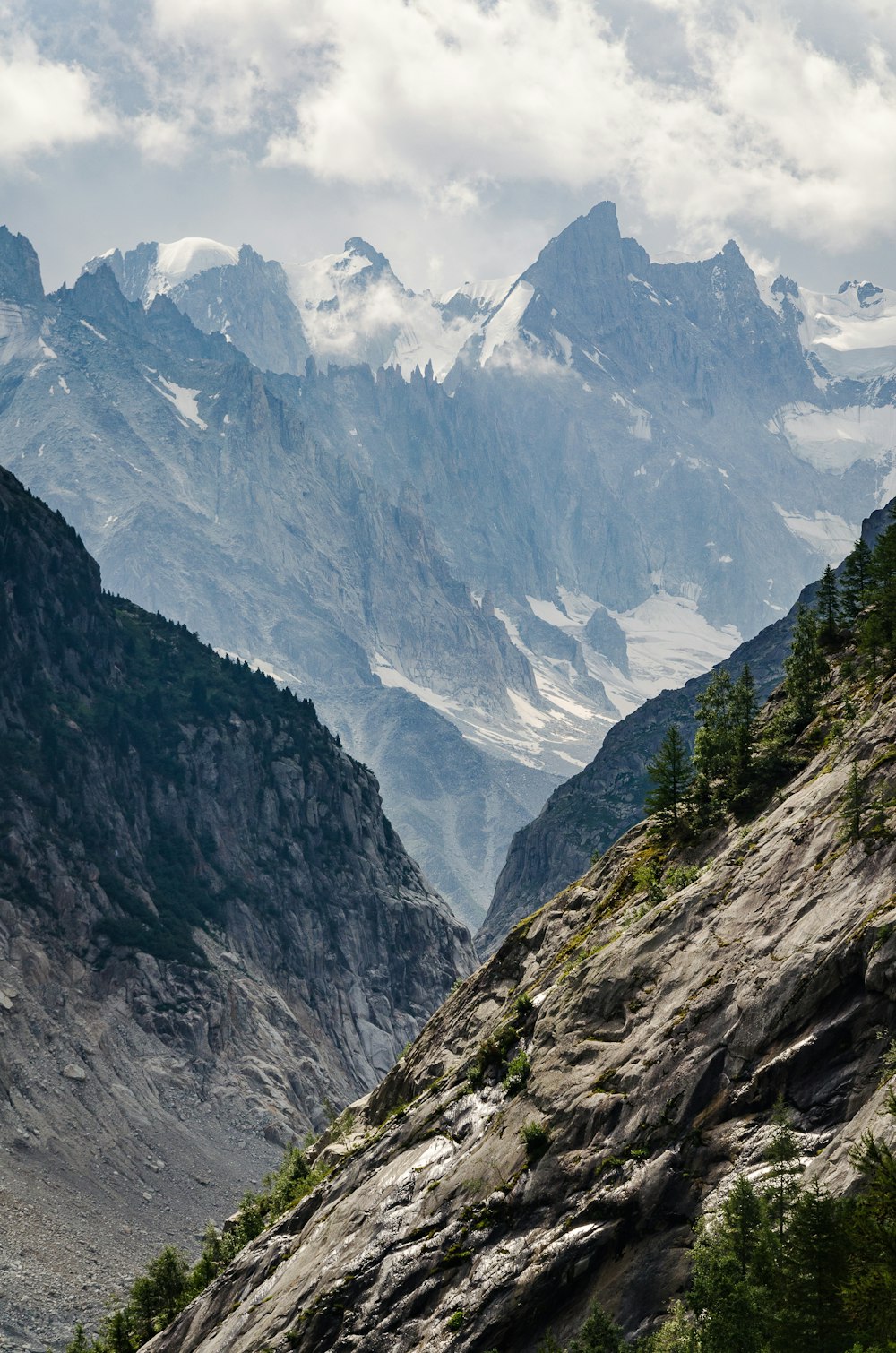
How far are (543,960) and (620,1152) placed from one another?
64.9 feet

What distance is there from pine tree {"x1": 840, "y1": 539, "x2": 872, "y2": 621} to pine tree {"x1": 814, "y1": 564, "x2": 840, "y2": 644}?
0.49 meters

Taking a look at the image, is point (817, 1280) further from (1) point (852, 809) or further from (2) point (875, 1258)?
(1) point (852, 809)

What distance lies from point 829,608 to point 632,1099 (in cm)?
3447

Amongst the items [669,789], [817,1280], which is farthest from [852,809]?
[669,789]

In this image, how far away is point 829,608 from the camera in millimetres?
70875

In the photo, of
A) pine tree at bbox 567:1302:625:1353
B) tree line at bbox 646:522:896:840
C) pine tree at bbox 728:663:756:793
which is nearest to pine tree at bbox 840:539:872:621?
tree line at bbox 646:522:896:840

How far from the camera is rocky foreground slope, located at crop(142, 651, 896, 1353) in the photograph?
39.8m

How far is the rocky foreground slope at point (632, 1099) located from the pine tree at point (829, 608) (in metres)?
7.21

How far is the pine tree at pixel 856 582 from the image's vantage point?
68.5 meters

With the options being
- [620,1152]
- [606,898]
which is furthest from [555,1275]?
[606,898]

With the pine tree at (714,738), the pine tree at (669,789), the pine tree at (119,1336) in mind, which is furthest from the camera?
the pine tree at (119,1336)

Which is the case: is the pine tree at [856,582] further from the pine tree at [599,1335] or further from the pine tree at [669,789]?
the pine tree at [599,1335]

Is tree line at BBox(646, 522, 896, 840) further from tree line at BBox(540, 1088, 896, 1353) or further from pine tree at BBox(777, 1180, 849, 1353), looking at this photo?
pine tree at BBox(777, 1180, 849, 1353)

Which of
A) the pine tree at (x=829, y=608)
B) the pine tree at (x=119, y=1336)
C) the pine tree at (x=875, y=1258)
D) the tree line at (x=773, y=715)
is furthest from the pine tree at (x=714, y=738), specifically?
the pine tree at (x=119, y=1336)
